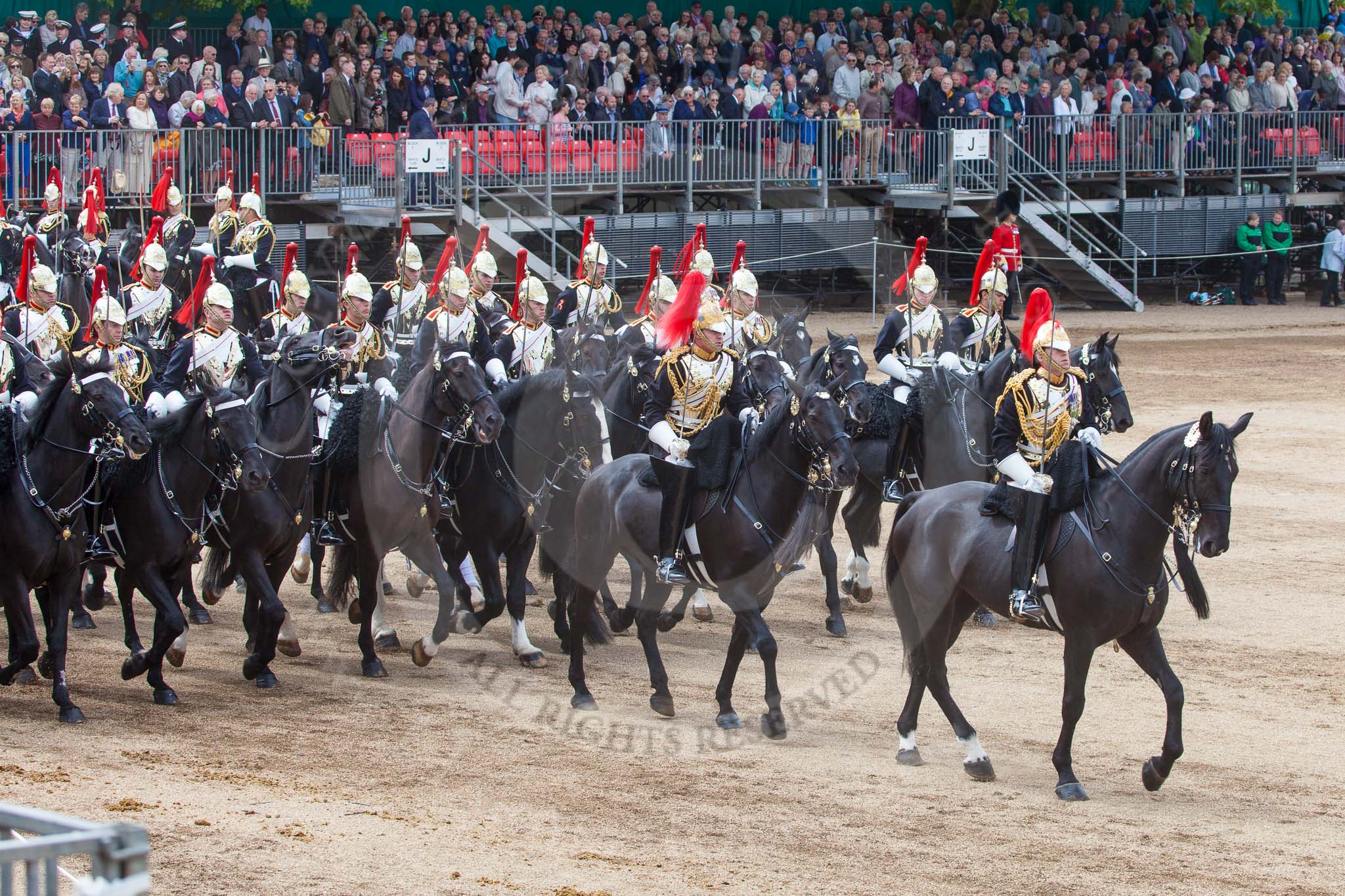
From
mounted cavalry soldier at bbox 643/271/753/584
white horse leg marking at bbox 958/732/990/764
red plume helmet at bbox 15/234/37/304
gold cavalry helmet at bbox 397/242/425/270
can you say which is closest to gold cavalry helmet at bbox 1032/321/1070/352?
mounted cavalry soldier at bbox 643/271/753/584

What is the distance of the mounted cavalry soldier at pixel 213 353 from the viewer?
36.0ft

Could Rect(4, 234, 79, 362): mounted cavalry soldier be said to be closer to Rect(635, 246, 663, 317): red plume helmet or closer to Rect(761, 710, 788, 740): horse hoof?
Rect(635, 246, 663, 317): red plume helmet

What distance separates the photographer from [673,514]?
31.9 feet

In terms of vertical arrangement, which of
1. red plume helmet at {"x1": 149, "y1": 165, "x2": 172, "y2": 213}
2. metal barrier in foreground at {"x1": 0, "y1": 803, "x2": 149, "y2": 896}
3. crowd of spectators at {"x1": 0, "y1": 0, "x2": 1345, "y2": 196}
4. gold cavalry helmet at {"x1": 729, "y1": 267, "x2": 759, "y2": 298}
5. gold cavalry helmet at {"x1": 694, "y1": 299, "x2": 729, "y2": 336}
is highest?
crowd of spectators at {"x1": 0, "y1": 0, "x2": 1345, "y2": 196}

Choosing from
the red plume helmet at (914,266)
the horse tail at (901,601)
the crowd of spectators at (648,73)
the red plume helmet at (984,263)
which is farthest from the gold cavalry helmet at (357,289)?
the crowd of spectators at (648,73)

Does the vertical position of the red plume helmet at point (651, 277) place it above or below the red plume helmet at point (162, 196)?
below

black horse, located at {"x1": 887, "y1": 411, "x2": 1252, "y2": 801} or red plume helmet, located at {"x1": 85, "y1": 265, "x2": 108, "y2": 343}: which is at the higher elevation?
red plume helmet, located at {"x1": 85, "y1": 265, "x2": 108, "y2": 343}

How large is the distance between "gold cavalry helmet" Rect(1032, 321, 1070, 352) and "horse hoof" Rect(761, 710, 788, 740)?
2.32 metres

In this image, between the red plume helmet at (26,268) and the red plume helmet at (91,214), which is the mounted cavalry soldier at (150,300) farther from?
the red plume helmet at (91,214)

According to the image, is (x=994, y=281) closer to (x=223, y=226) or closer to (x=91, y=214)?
(x=223, y=226)

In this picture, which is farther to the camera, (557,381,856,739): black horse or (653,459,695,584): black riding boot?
(653,459,695,584): black riding boot

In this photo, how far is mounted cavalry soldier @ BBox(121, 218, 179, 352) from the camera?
1376cm

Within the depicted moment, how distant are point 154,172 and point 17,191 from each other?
1483 mm

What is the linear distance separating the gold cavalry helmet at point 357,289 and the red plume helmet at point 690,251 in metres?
3.73
